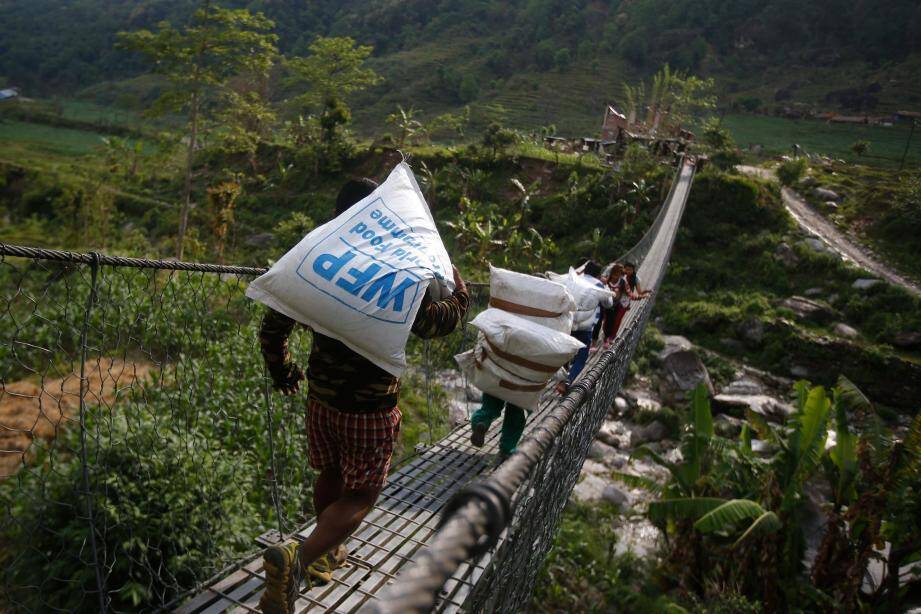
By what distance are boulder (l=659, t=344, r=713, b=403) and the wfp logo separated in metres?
7.35

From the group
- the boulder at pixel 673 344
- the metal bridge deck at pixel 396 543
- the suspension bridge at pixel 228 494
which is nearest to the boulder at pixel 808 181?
the boulder at pixel 673 344

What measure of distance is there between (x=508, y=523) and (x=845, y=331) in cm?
1010

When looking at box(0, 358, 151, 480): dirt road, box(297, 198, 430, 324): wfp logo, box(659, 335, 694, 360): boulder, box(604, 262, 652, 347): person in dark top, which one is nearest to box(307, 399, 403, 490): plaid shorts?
box(297, 198, 430, 324): wfp logo

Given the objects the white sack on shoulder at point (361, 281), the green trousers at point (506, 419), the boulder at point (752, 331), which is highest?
the white sack on shoulder at point (361, 281)

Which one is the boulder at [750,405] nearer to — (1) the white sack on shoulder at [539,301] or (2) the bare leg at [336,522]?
(1) the white sack on shoulder at [539,301]

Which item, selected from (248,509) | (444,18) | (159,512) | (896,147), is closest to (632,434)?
(248,509)

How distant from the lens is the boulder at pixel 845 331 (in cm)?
889

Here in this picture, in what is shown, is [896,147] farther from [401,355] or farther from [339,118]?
[401,355]

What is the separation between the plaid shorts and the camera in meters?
1.29

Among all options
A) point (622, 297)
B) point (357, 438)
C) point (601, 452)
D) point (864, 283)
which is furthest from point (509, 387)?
point (864, 283)

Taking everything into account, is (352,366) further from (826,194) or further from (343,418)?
(826,194)

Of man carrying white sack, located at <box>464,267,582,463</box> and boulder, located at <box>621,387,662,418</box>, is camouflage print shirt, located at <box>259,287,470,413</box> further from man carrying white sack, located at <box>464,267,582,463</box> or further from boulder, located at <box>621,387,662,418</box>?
boulder, located at <box>621,387,662,418</box>

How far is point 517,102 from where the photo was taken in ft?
107

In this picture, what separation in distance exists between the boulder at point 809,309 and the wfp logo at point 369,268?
392 inches
